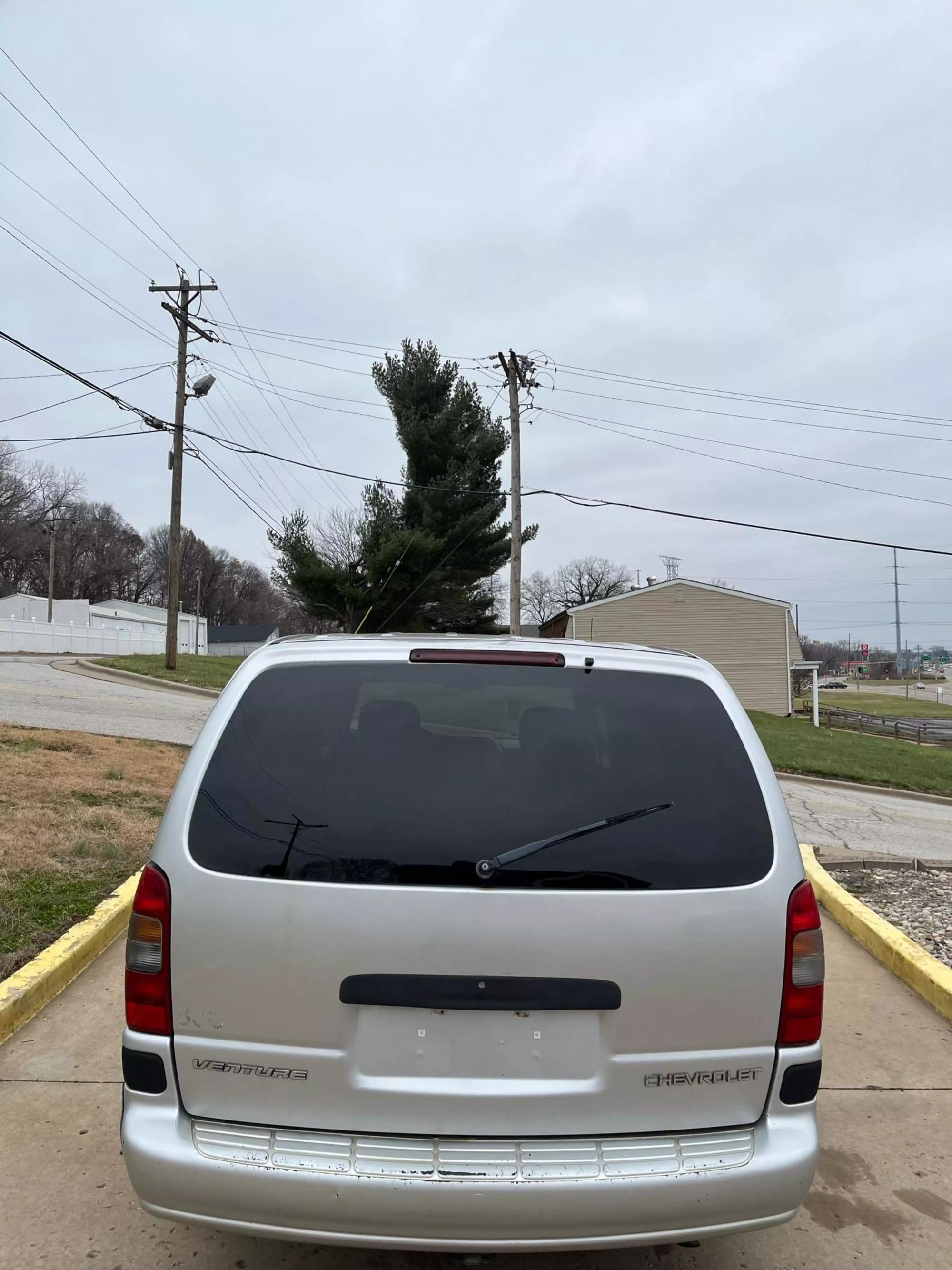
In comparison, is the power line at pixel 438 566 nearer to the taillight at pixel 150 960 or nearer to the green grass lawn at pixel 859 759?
the green grass lawn at pixel 859 759

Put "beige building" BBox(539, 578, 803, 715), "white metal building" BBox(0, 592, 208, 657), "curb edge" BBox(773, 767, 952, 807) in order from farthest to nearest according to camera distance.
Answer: "white metal building" BBox(0, 592, 208, 657), "beige building" BBox(539, 578, 803, 715), "curb edge" BBox(773, 767, 952, 807)

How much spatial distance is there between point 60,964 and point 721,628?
34.5m

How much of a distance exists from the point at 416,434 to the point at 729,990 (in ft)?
113

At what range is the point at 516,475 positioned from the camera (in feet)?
83.8

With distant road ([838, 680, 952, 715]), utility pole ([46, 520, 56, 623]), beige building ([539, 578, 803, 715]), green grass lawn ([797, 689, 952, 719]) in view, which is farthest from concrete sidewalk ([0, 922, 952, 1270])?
distant road ([838, 680, 952, 715])

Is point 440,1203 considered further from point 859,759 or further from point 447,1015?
point 859,759

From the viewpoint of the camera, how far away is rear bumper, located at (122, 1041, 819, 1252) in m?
2.05

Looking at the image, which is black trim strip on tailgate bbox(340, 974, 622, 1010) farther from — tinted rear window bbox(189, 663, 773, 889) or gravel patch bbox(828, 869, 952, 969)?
gravel patch bbox(828, 869, 952, 969)

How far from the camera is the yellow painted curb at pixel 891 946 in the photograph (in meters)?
4.64

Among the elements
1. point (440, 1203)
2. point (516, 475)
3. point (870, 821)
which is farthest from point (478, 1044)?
point (516, 475)

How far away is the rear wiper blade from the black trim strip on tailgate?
245mm

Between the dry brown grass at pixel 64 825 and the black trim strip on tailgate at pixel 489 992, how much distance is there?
10.3ft

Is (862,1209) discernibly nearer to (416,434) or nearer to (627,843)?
(627,843)

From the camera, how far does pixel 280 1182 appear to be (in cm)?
206
